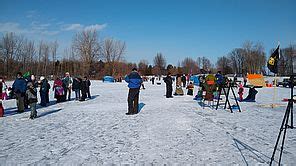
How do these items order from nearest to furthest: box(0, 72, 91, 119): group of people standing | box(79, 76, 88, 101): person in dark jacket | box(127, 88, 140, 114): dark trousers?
box(0, 72, 91, 119): group of people standing < box(127, 88, 140, 114): dark trousers < box(79, 76, 88, 101): person in dark jacket

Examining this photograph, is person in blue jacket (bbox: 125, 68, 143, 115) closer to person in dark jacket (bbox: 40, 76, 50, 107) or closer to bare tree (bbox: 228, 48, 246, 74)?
person in dark jacket (bbox: 40, 76, 50, 107)

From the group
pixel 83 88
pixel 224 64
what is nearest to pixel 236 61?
pixel 224 64

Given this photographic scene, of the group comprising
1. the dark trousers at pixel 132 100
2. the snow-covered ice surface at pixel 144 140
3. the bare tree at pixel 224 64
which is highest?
the bare tree at pixel 224 64

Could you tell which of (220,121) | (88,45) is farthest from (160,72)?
(220,121)

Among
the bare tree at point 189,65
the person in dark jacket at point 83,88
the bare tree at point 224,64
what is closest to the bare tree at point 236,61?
the bare tree at point 224,64

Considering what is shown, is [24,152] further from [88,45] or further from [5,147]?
[88,45]

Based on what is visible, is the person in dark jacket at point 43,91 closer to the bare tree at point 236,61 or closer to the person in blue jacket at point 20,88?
the person in blue jacket at point 20,88

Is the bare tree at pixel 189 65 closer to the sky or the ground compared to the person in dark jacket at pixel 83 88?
closer to the sky

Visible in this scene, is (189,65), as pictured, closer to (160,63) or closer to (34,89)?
(160,63)

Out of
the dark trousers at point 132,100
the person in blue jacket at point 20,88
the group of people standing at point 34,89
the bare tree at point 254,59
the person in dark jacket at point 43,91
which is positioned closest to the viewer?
the group of people standing at point 34,89

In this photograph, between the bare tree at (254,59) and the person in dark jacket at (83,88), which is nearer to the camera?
the person in dark jacket at (83,88)

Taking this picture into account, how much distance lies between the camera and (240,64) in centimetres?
10519

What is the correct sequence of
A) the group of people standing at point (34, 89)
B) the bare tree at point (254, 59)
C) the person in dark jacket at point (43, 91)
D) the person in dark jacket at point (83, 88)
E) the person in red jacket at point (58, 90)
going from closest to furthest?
the group of people standing at point (34, 89) → the person in dark jacket at point (43, 91) → the person in red jacket at point (58, 90) → the person in dark jacket at point (83, 88) → the bare tree at point (254, 59)

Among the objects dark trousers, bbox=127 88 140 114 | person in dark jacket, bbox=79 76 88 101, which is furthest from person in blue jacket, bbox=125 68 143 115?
person in dark jacket, bbox=79 76 88 101
